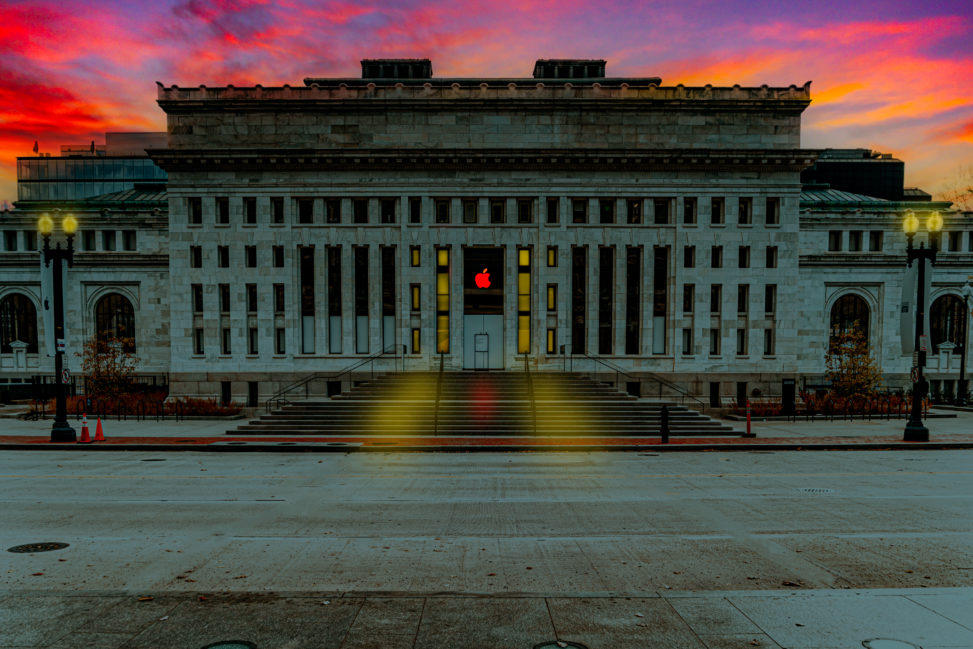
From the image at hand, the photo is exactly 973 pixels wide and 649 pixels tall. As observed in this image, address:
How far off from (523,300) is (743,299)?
13479 mm

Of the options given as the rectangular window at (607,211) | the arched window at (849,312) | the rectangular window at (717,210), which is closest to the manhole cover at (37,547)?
the rectangular window at (607,211)

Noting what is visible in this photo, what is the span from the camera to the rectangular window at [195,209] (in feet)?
119

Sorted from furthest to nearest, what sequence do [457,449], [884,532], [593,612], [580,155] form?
[580,155] < [457,449] < [884,532] < [593,612]

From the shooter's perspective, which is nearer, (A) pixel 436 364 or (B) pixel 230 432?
(B) pixel 230 432

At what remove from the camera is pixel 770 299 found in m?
37.0

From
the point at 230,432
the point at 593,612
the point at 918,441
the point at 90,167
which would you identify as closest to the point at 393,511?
the point at 593,612

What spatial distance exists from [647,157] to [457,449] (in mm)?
22008

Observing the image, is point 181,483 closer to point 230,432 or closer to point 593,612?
point 230,432

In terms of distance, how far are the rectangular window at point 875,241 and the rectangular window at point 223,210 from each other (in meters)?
43.3

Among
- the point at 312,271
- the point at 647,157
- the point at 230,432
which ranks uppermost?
the point at 647,157

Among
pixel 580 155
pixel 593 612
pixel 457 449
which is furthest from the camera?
pixel 580 155

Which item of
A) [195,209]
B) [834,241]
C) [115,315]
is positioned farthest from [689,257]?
[115,315]

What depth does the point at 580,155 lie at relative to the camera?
34.8 meters

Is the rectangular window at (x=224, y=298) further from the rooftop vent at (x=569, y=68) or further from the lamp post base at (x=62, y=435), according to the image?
the rooftop vent at (x=569, y=68)
